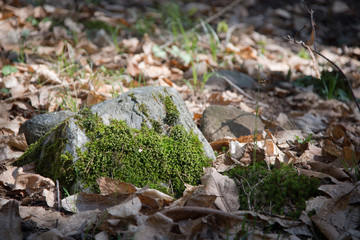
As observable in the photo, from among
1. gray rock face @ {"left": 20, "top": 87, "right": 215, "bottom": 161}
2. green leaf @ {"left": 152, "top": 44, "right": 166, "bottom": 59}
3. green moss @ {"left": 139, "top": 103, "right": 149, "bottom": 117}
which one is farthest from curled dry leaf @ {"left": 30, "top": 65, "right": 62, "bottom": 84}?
green moss @ {"left": 139, "top": 103, "right": 149, "bottom": 117}

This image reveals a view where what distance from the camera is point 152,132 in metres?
2.15

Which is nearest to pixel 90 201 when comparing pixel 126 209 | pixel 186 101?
pixel 126 209

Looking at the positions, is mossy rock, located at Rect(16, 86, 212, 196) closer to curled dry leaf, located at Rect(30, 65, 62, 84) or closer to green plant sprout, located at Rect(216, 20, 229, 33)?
curled dry leaf, located at Rect(30, 65, 62, 84)

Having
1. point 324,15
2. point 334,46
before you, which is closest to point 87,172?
point 334,46

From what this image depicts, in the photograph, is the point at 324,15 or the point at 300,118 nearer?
the point at 300,118

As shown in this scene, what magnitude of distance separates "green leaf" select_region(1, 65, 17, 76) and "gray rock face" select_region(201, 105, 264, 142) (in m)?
2.32

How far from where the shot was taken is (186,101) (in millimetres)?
3625

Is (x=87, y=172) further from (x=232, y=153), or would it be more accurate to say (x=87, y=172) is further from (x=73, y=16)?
(x=73, y=16)

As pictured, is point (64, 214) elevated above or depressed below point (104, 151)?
below

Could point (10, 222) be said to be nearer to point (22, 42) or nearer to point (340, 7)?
point (22, 42)

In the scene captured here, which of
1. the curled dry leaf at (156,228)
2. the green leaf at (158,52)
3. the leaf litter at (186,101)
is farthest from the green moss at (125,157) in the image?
the green leaf at (158,52)

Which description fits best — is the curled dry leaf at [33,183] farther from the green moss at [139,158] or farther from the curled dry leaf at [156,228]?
the curled dry leaf at [156,228]

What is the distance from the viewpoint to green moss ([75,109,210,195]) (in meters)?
1.95

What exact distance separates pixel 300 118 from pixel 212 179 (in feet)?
6.55
